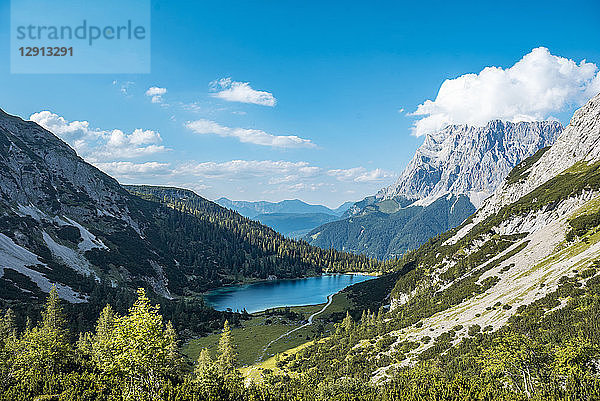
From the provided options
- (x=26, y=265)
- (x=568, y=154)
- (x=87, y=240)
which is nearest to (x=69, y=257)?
(x=87, y=240)

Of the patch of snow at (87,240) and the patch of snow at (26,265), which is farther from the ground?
the patch of snow at (87,240)

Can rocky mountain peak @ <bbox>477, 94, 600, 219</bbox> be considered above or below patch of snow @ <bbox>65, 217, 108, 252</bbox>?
above

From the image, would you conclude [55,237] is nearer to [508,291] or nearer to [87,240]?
[87,240]

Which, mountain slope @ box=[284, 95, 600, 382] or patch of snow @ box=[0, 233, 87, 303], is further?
patch of snow @ box=[0, 233, 87, 303]

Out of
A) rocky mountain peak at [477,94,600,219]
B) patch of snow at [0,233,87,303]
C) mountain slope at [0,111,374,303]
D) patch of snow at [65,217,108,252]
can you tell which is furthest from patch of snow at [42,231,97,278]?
rocky mountain peak at [477,94,600,219]

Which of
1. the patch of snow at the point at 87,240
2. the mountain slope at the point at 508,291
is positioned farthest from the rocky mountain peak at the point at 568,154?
the patch of snow at the point at 87,240

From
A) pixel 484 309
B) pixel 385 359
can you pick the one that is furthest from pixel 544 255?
pixel 385 359

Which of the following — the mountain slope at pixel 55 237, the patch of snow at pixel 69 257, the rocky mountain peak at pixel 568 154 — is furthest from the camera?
the patch of snow at pixel 69 257

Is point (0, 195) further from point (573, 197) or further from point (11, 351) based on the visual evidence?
point (573, 197)

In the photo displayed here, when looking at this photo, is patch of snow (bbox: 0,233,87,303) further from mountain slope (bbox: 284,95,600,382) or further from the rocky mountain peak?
the rocky mountain peak

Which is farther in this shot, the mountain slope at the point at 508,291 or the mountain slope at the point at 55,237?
the mountain slope at the point at 55,237

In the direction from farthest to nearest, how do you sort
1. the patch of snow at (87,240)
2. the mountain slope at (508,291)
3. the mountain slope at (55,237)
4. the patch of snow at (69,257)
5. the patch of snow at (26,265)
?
the patch of snow at (87,240) → the patch of snow at (69,257) → the mountain slope at (55,237) → the patch of snow at (26,265) → the mountain slope at (508,291)

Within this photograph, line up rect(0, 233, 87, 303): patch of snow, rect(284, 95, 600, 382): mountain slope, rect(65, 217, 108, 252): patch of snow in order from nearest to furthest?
rect(284, 95, 600, 382): mountain slope, rect(0, 233, 87, 303): patch of snow, rect(65, 217, 108, 252): patch of snow

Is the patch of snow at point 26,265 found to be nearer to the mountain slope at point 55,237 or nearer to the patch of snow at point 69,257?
the mountain slope at point 55,237
